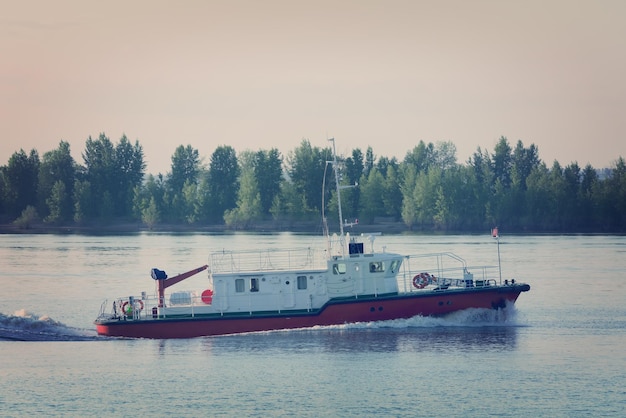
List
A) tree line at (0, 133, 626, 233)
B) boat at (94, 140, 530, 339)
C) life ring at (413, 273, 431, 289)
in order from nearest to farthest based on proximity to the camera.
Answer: boat at (94, 140, 530, 339)
life ring at (413, 273, 431, 289)
tree line at (0, 133, 626, 233)

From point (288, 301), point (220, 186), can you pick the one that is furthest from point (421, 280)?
point (220, 186)

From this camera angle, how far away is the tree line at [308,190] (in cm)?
15688

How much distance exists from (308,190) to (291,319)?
115814mm

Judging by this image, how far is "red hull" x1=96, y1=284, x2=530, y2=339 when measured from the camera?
169ft

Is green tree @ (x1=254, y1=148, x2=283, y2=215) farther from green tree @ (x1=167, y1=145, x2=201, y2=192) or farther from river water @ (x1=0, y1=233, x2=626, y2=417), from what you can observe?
river water @ (x1=0, y1=233, x2=626, y2=417)

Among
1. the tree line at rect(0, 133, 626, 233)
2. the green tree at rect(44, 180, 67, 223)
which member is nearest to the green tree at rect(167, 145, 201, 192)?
the tree line at rect(0, 133, 626, 233)

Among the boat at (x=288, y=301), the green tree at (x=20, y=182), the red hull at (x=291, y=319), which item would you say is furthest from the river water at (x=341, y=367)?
the green tree at (x=20, y=182)

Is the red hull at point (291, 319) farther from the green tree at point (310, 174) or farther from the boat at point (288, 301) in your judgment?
the green tree at point (310, 174)

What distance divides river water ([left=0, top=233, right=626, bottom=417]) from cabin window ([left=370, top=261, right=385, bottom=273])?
2.73 meters

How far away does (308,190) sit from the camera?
16712 centimetres

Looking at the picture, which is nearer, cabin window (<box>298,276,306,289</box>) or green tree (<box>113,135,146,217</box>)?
cabin window (<box>298,276,306,289</box>)

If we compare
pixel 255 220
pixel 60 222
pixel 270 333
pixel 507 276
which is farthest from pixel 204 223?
pixel 270 333

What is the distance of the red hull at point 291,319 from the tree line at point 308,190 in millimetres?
97945

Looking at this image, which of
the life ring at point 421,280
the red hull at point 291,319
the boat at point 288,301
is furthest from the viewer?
the life ring at point 421,280
